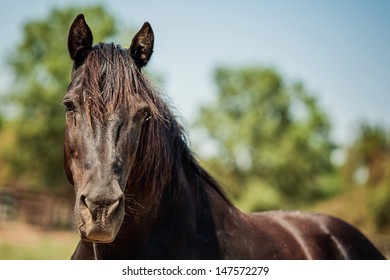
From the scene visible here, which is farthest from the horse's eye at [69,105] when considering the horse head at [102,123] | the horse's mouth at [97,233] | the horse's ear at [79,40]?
the horse's mouth at [97,233]

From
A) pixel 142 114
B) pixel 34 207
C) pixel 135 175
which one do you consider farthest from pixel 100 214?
pixel 34 207

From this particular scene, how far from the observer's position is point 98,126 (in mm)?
1842

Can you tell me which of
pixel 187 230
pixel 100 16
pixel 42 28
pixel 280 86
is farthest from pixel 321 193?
pixel 187 230

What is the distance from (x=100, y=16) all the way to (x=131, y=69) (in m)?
17.9

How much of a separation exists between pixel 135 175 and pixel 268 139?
22.4m

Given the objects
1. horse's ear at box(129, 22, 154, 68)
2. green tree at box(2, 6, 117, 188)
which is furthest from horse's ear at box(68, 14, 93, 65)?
green tree at box(2, 6, 117, 188)

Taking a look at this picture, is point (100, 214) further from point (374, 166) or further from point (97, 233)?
point (374, 166)

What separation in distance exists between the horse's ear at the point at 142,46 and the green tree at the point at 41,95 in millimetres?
16419

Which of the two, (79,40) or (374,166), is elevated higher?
(79,40)

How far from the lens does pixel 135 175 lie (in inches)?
78.9

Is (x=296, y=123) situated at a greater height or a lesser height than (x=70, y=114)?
lesser

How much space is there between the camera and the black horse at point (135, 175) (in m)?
1.74

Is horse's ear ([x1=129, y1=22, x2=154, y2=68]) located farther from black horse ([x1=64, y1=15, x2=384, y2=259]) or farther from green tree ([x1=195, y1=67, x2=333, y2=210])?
green tree ([x1=195, y1=67, x2=333, y2=210])
